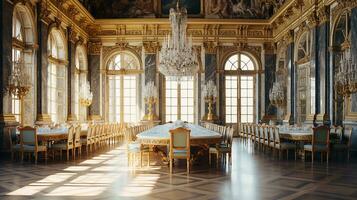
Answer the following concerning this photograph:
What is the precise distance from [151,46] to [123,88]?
7.96ft

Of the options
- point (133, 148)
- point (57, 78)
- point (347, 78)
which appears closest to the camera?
point (133, 148)

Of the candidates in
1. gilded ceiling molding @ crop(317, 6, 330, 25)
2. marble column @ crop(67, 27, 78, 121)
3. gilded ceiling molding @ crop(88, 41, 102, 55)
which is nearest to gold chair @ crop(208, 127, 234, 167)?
gilded ceiling molding @ crop(317, 6, 330, 25)

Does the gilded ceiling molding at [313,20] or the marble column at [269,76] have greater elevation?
the gilded ceiling molding at [313,20]

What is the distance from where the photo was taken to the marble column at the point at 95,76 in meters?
17.6

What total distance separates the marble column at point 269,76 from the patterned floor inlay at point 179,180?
8.43 m

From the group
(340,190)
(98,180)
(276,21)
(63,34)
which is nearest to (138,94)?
(63,34)

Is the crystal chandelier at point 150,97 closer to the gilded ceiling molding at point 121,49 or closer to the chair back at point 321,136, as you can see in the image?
the gilded ceiling molding at point 121,49

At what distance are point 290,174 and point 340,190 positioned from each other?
58.3 inches

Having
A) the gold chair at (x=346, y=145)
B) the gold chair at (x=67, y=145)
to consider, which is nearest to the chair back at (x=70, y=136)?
the gold chair at (x=67, y=145)

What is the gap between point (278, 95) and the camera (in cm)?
1603

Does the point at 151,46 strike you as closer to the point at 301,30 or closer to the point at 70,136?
the point at 301,30

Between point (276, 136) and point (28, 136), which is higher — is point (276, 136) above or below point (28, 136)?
below

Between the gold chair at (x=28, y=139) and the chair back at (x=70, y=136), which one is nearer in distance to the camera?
the gold chair at (x=28, y=139)

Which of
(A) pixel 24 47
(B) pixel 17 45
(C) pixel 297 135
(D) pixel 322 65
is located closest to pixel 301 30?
(D) pixel 322 65
